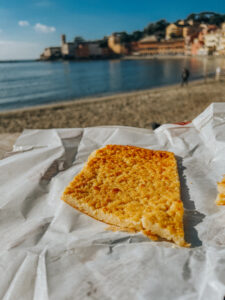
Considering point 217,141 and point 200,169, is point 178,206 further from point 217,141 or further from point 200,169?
point 217,141

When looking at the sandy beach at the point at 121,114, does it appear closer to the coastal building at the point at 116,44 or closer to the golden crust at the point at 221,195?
the golden crust at the point at 221,195

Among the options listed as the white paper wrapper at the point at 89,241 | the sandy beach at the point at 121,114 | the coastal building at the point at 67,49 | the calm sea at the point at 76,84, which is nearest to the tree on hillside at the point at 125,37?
the coastal building at the point at 67,49

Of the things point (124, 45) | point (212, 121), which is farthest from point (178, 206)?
point (124, 45)

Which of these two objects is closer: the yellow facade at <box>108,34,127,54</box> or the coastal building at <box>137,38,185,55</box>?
the coastal building at <box>137,38,185,55</box>

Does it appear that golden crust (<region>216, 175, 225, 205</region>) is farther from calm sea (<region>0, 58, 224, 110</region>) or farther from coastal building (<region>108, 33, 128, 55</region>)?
coastal building (<region>108, 33, 128, 55</region>)

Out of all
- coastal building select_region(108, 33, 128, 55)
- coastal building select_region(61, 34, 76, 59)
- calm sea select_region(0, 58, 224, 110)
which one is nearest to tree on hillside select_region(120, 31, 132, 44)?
coastal building select_region(108, 33, 128, 55)
